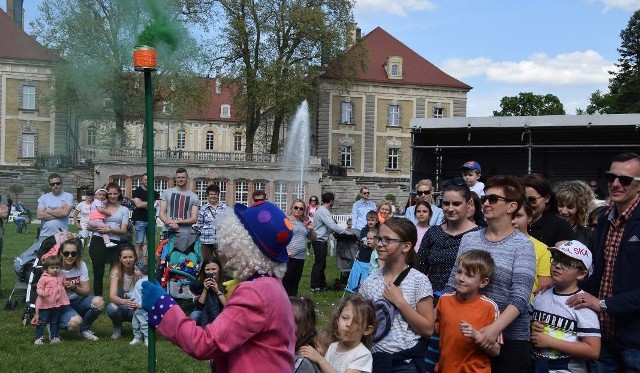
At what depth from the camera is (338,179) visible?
56281mm

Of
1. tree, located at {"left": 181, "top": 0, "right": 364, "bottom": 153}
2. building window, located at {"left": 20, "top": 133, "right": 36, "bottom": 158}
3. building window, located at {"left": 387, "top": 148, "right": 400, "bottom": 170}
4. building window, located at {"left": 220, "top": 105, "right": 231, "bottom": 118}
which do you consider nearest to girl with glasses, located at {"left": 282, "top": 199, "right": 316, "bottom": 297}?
tree, located at {"left": 181, "top": 0, "right": 364, "bottom": 153}

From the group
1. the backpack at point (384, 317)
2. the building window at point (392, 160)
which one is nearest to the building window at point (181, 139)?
the building window at point (392, 160)

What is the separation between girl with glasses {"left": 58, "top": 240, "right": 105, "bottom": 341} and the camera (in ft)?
30.9

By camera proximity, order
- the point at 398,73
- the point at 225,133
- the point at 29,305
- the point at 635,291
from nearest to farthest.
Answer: the point at 635,291
the point at 29,305
the point at 398,73
the point at 225,133

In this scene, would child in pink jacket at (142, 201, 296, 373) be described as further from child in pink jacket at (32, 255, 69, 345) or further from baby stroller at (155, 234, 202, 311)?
baby stroller at (155, 234, 202, 311)

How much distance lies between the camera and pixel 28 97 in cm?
5347

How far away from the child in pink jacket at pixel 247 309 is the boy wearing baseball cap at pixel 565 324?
206 cm

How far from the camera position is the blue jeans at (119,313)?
9.55m

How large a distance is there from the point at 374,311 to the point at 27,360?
4.80 meters

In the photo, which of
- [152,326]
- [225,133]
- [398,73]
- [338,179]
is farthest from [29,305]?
[225,133]

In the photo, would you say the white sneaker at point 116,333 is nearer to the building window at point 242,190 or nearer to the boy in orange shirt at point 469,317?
the boy in orange shirt at point 469,317

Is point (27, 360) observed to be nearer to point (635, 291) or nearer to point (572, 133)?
point (635, 291)

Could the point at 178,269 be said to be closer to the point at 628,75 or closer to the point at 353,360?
the point at 353,360

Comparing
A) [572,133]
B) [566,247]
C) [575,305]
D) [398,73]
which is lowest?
[575,305]
